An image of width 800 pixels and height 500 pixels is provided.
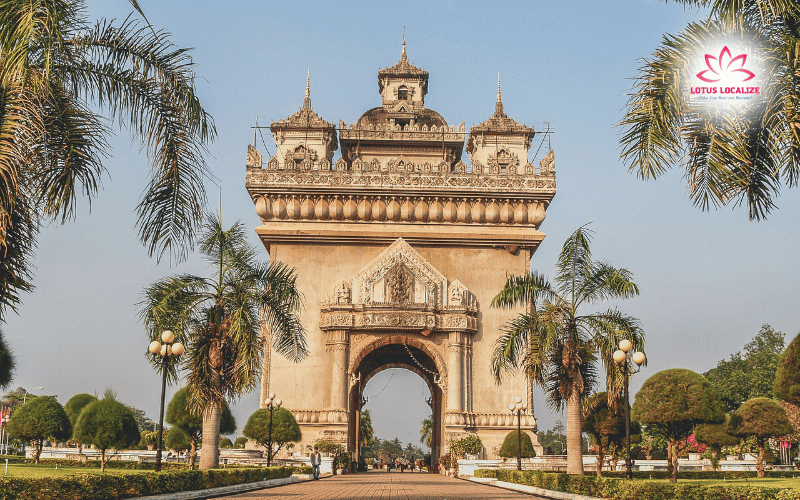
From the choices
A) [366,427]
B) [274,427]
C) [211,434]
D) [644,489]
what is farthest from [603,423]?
[366,427]

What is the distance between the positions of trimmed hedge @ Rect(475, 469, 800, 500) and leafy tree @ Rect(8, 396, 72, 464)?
71.5 ft

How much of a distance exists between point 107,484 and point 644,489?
858 cm

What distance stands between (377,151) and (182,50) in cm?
3189

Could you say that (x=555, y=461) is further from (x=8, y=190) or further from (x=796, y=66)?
(x=8, y=190)

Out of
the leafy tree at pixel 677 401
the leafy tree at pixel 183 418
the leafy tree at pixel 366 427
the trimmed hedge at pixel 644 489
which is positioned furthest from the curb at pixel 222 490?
the leafy tree at pixel 366 427

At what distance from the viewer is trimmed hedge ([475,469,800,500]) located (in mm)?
10867

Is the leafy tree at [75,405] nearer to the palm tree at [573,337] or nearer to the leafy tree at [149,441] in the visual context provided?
the leafy tree at [149,441]

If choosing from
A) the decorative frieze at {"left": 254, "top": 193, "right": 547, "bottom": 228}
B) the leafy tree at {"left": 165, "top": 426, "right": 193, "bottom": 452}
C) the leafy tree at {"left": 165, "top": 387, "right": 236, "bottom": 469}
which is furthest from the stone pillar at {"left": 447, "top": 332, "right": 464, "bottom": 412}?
the leafy tree at {"left": 165, "top": 426, "right": 193, "bottom": 452}

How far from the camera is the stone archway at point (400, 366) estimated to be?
34688 mm

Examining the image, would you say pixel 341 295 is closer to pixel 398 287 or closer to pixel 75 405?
pixel 398 287

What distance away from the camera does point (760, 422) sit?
2998cm

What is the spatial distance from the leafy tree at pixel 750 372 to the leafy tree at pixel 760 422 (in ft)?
66.0

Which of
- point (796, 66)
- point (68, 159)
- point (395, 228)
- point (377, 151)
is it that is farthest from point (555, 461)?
point (68, 159)

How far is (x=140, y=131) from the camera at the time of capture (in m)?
10.6
